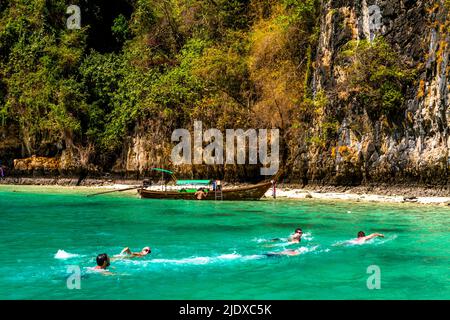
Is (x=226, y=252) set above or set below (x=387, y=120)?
below

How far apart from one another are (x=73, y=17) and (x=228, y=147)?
19.2 metres

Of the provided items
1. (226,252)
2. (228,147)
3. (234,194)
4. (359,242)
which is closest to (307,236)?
(359,242)

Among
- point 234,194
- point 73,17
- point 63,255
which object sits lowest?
point 63,255

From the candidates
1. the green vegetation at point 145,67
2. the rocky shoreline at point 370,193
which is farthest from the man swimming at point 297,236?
the green vegetation at point 145,67

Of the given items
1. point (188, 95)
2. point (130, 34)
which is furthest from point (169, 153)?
point (130, 34)

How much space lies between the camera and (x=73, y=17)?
43.3m

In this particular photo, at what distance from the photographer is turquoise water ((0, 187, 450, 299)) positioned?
9656mm

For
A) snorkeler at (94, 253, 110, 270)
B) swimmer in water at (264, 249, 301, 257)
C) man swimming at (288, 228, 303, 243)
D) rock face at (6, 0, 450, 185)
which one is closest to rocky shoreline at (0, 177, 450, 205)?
rock face at (6, 0, 450, 185)

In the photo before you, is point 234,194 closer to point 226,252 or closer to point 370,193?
point 370,193

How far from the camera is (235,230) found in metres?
17.0

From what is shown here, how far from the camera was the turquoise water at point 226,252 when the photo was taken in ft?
31.7

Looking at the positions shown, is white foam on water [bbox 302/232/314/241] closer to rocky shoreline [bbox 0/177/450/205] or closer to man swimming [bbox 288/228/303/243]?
man swimming [bbox 288/228/303/243]
